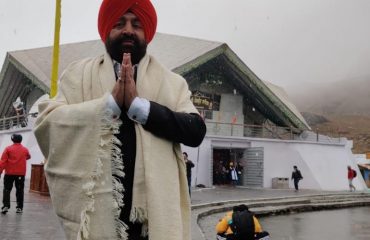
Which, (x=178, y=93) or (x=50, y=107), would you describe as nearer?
(x=50, y=107)

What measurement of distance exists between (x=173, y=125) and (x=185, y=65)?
72.2 feet

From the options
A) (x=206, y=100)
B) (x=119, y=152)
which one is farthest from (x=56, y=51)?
(x=206, y=100)

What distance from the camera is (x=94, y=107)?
1.39 m

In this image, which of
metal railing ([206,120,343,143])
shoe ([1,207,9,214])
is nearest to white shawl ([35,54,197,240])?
shoe ([1,207,9,214])

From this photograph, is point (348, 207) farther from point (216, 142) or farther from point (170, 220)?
point (170, 220)

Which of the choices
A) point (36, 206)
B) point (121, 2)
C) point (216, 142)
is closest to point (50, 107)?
point (121, 2)

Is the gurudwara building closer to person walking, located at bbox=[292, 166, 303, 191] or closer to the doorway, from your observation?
the doorway

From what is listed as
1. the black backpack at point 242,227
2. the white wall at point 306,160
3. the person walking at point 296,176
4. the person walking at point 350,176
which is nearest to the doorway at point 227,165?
the white wall at point 306,160

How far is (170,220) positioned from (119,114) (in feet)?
1.26

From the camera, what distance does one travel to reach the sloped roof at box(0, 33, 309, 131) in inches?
931

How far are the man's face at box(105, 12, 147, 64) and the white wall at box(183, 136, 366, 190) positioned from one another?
64.9ft

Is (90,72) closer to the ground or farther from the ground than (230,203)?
farther from the ground

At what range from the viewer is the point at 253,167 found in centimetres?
2244

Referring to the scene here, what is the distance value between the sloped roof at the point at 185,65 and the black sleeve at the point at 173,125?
21369 millimetres
